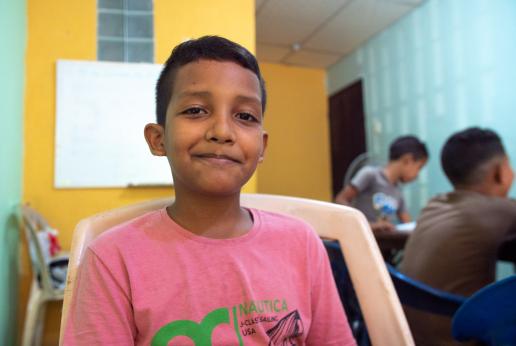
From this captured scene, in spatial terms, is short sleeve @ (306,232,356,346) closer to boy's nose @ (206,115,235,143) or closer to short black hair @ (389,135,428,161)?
boy's nose @ (206,115,235,143)

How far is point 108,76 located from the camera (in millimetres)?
1482

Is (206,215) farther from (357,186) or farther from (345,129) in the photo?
(345,129)

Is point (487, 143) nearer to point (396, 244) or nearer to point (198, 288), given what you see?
point (396, 244)

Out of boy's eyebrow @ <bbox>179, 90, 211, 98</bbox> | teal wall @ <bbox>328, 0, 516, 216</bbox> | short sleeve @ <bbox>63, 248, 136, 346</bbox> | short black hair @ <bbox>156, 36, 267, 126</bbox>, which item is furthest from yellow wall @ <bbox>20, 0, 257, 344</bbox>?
teal wall @ <bbox>328, 0, 516, 216</bbox>

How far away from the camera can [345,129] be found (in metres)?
4.02

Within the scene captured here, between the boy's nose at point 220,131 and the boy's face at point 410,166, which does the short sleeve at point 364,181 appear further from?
the boy's nose at point 220,131

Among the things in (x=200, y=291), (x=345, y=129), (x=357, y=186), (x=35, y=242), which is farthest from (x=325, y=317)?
(x=345, y=129)

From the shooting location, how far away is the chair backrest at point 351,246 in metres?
0.66

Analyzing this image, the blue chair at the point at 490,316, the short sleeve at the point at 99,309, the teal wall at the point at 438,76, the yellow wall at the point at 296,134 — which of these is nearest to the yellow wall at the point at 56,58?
the short sleeve at the point at 99,309

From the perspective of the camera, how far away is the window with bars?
1.43 meters

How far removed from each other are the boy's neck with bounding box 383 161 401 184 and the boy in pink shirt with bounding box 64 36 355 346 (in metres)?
1.81

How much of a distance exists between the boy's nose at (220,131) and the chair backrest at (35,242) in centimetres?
113

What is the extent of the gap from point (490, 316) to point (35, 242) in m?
1.49

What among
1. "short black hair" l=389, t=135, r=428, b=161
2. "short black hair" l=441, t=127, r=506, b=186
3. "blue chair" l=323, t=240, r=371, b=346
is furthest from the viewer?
"short black hair" l=389, t=135, r=428, b=161
